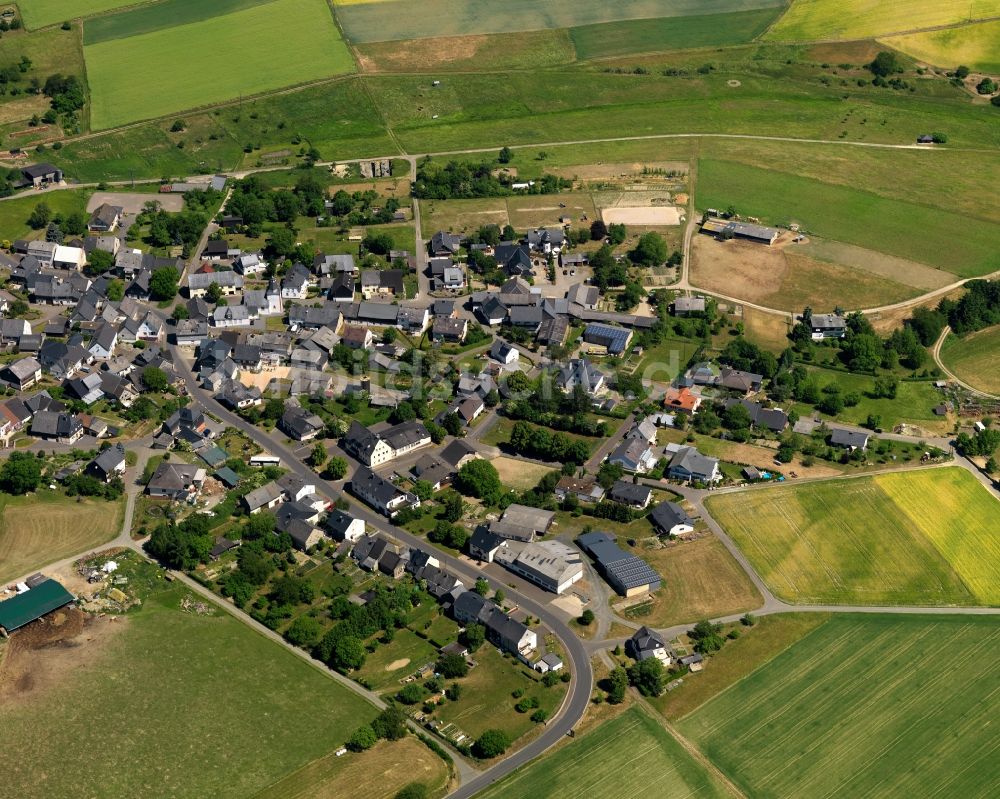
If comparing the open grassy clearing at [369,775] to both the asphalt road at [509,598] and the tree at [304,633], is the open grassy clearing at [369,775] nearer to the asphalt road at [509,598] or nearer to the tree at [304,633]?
the asphalt road at [509,598]

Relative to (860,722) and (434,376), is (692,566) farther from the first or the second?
(434,376)

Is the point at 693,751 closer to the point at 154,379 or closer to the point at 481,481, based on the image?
the point at 481,481

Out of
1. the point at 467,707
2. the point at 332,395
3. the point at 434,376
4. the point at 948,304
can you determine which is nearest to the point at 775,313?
the point at 948,304

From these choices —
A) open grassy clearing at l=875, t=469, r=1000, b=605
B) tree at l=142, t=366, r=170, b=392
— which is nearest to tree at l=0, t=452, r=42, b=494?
tree at l=142, t=366, r=170, b=392

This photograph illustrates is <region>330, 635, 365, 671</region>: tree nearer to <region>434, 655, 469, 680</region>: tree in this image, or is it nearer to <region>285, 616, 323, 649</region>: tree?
<region>285, 616, 323, 649</region>: tree

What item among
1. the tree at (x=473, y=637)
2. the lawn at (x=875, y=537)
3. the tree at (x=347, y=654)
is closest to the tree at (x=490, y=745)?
the tree at (x=473, y=637)
